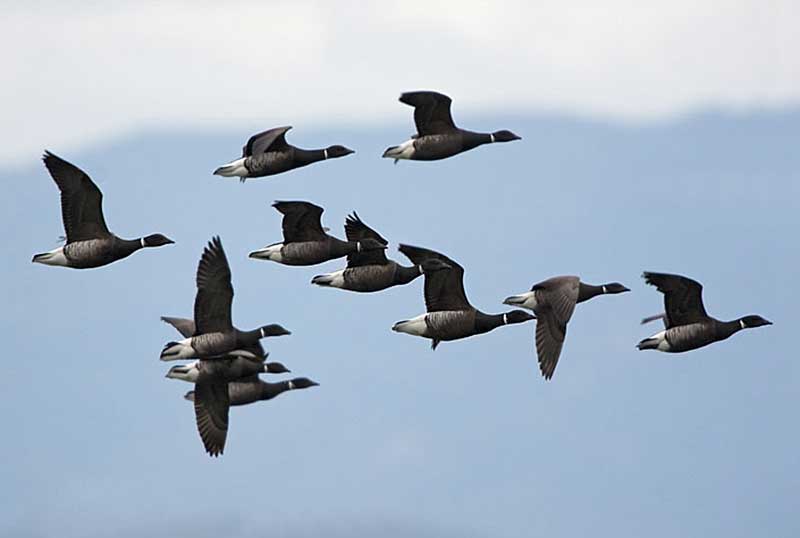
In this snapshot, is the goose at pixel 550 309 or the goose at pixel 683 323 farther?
the goose at pixel 683 323

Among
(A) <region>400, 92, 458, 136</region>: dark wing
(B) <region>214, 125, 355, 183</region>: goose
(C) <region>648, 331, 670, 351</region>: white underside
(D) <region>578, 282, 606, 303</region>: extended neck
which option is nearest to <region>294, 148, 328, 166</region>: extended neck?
(B) <region>214, 125, 355, 183</region>: goose

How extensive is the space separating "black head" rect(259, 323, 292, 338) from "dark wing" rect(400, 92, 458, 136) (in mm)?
6412

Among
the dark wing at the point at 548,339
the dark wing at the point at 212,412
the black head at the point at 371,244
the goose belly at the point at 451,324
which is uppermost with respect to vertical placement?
the black head at the point at 371,244

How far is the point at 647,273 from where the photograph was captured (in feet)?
153

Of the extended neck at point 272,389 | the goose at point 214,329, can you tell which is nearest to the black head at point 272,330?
the goose at point 214,329

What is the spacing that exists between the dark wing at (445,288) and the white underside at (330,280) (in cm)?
203

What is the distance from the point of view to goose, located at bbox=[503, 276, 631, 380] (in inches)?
1746

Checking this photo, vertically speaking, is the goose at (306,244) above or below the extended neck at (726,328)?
above

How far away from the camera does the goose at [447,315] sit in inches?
1848

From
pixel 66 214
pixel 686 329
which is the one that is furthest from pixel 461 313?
pixel 66 214

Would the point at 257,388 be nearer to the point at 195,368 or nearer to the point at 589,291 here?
the point at 195,368

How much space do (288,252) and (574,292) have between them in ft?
22.1

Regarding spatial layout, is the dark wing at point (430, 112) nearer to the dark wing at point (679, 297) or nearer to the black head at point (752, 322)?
the dark wing at point (679, 297)

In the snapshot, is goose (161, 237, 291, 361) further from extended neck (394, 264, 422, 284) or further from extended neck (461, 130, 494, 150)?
extended neck (461, 130, 494, 150)
